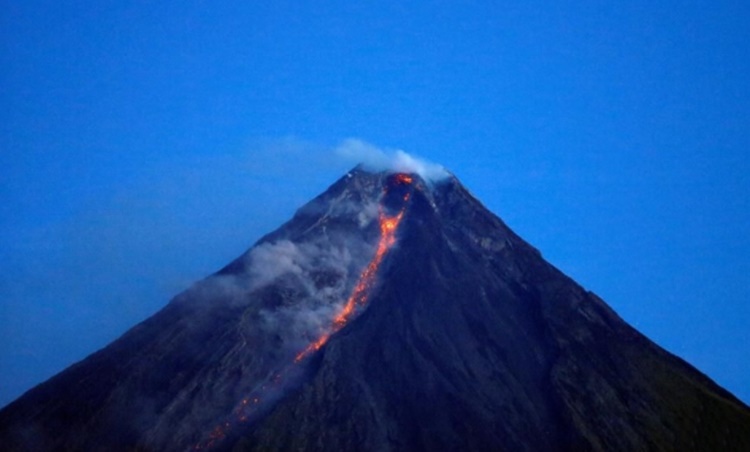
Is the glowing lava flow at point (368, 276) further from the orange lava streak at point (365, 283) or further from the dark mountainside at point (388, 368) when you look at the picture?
the dark mountainside at point (388, 368)

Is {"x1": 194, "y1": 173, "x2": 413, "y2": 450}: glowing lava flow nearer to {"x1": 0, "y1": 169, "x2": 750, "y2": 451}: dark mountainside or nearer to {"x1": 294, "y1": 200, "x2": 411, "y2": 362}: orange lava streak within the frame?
{"x1": 294, "y1": 200, "x2": 411, "y2": 362}: orange lava streak

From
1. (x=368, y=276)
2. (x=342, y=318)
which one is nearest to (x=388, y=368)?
(x=342, y=318)

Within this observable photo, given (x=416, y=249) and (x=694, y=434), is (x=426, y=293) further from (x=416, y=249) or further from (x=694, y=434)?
(x=694, y=434)

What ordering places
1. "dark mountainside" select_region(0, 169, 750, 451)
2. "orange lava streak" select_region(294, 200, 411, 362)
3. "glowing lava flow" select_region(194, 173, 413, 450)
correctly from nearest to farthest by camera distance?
"dark mountainside" select_region(0, 169, 750, 451) → "glowing lava flow" select_region(194, 173, 413, 450) → "orange lava streak" select_region(294, 200, 411, 362)

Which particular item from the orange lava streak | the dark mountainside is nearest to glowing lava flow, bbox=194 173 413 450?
the orange lava streak

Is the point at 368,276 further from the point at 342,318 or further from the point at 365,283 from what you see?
the point at 342,318

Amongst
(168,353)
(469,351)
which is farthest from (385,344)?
(168,353)
